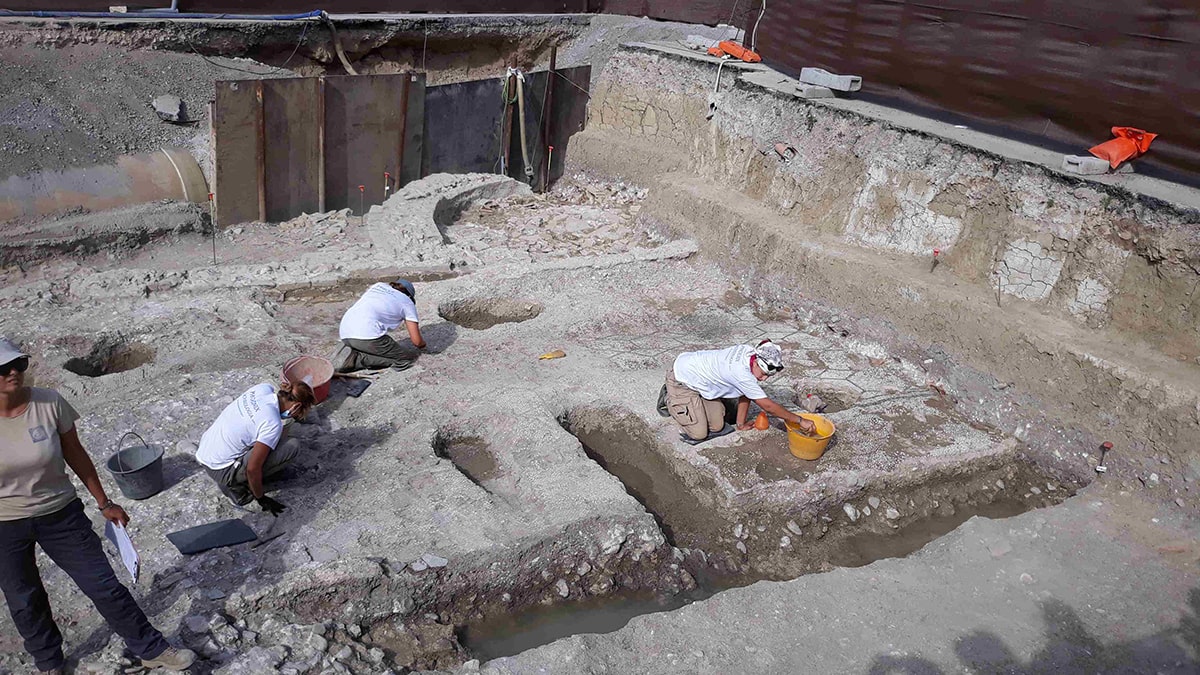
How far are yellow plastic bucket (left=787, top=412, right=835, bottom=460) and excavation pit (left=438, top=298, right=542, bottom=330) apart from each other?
138 inches

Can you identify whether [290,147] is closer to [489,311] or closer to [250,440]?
[489,311]

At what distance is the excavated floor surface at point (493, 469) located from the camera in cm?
478

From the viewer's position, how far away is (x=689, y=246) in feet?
34.2

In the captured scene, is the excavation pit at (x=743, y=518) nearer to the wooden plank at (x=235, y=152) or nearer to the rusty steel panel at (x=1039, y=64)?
the rusty steel panel at (x=1039, y=64)

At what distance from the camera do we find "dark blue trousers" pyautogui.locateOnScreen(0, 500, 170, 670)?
3.66 metres

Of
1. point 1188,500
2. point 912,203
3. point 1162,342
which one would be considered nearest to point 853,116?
point 912,203

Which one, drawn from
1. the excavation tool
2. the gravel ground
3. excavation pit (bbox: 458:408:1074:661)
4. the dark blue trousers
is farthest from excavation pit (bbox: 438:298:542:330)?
the excavation tool

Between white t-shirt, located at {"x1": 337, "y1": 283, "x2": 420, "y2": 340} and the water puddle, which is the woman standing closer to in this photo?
the water puddle

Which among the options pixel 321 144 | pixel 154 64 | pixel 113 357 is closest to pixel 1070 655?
pixel 113 357

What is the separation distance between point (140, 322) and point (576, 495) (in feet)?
15.7

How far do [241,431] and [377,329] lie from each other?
2.20 m

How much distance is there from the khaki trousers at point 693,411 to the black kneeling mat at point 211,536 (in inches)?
124

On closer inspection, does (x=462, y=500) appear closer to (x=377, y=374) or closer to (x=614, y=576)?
(x=614, y=576)

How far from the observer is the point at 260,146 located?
1069cm
